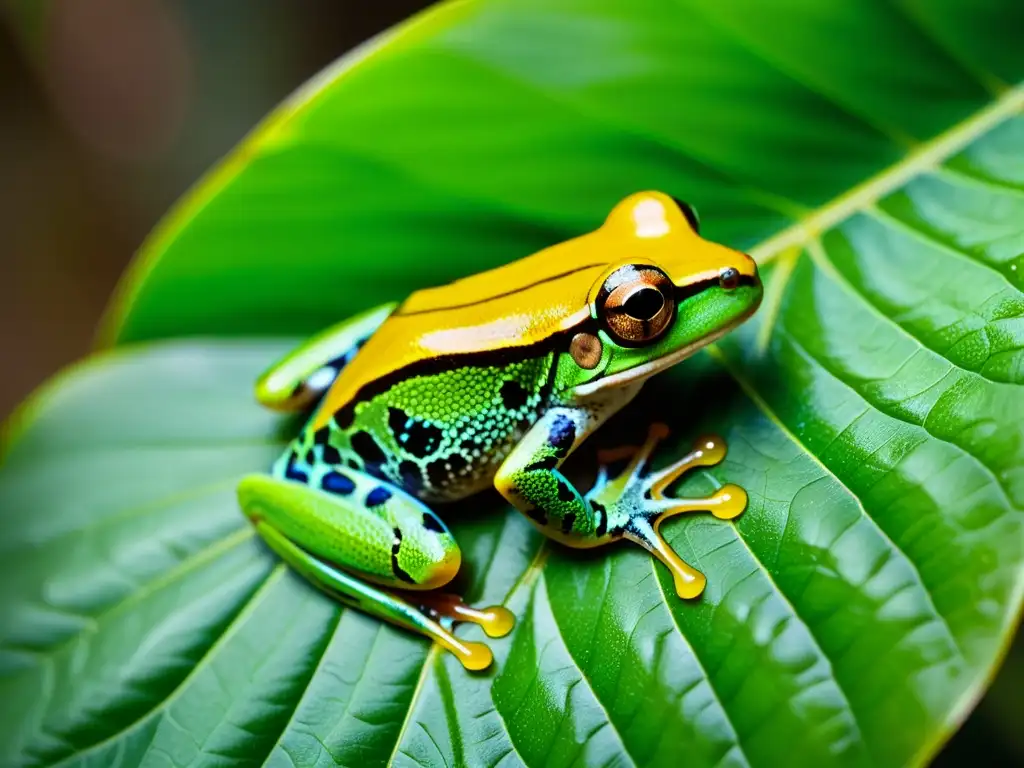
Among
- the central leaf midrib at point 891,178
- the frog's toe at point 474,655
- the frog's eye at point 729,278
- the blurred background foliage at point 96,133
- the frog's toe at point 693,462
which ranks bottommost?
the frog's toe at point 474,655

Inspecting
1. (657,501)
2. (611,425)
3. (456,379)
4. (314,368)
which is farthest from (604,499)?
(314,368)

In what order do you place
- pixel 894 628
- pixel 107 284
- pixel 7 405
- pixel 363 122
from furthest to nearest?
pixel 107 284
pixel 7 405
pixel 363 122
pixel 894 628

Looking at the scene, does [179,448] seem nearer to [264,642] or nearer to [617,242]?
[264,642]

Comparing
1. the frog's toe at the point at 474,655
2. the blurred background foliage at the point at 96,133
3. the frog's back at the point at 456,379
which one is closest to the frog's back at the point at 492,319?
the frog's back at the point at 456,379

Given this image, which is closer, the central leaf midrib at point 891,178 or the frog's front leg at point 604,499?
the frog's front leg at point 604,499

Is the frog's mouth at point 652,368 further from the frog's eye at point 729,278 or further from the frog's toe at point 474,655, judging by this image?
the frog's toe at point 474,655

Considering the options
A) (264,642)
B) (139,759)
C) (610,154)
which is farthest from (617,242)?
(139,759)

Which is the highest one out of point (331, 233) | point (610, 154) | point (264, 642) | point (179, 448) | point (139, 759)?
point (610, 154)

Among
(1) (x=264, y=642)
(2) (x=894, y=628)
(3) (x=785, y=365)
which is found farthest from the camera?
(1) (x=264, y=642)

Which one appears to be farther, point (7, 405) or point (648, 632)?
point (7, 405)
